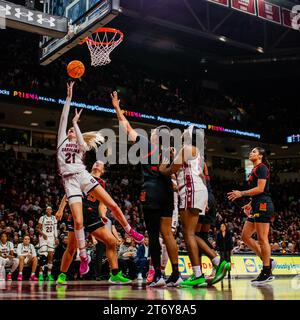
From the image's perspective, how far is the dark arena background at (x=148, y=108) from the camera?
10.2m

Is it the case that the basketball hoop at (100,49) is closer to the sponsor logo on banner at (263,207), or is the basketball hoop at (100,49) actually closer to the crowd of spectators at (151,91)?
the sponsor logo on banner at (263,207)

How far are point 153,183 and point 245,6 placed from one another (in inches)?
554

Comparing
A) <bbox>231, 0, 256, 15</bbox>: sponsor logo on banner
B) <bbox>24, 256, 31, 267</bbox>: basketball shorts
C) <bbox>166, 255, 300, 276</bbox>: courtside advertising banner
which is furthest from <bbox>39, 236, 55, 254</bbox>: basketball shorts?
<bbox>231, 0, 256, 15</bbox>: sponsor logo on banner

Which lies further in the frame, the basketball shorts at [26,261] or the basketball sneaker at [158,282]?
the basketball shorts at [26,261]

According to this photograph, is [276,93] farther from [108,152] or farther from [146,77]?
[108,152]

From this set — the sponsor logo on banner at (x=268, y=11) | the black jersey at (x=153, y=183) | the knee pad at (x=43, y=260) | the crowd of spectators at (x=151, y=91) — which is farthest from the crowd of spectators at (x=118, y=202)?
the sponsor logo on banner at (x=268, y=11)

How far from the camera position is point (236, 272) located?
43.1 feet

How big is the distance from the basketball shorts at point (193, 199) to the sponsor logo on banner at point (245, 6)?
13.4 meters

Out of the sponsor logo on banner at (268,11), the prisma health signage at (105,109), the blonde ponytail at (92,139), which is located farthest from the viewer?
the prisma health signage at (105,109)

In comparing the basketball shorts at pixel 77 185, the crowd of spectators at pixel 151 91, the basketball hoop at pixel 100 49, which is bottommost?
the basketball shorts at pixel 77 185

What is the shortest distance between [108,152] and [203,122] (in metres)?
5.84

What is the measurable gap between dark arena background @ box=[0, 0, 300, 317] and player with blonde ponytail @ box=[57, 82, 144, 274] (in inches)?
5.6

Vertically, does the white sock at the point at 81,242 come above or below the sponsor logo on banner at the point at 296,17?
below

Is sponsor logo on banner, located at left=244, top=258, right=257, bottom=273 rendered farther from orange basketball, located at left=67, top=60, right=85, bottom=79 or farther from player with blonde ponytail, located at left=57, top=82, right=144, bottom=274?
orange basketball, located at left=67, top=60, right=85, bottom=79
